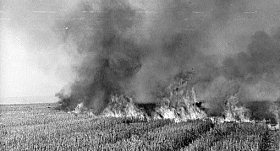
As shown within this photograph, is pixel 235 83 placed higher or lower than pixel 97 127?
higher

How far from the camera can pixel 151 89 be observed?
169ft

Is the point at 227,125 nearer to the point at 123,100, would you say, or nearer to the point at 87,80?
the point at 123,100

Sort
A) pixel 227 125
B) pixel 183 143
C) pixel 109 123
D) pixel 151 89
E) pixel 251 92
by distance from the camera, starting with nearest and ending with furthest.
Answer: pixel 183 143, pixel 227 125, pixel 109 123, pixel 251 92, pixel 151 89

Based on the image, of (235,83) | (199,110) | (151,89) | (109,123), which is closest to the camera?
(109,123)

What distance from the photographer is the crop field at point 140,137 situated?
19.5 meters

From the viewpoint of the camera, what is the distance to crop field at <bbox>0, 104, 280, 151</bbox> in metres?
19.5


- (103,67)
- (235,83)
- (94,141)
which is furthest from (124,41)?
(94,141)

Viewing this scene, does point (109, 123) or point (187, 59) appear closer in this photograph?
point (109, 123)

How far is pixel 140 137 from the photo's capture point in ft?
72.8

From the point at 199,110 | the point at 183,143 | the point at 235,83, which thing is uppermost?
the point at 235,83

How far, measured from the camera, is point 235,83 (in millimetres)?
37844

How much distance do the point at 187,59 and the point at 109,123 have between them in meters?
20.5

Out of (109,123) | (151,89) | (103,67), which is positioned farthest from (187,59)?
(109,123)

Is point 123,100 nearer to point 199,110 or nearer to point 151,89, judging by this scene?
point 199,110
